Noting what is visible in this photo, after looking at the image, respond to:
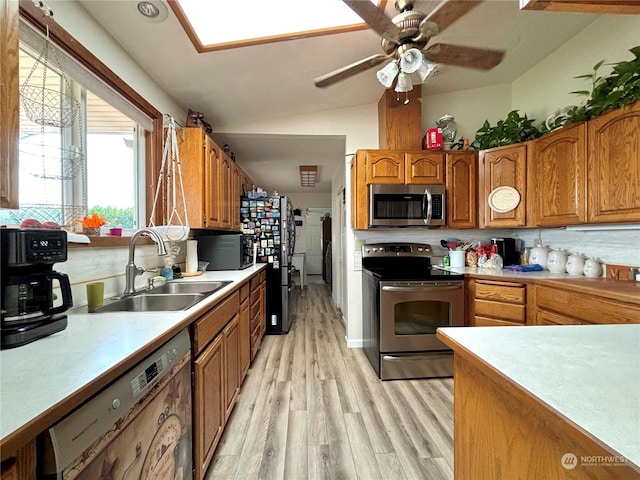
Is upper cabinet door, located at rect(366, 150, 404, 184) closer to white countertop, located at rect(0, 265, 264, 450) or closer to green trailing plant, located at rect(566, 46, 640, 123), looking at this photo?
green trailing plant, located at rect(566, 46, 640, 123)

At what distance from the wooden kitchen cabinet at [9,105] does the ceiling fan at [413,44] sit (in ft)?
3.82

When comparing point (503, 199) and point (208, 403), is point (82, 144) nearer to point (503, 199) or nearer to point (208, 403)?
point (208, 403)

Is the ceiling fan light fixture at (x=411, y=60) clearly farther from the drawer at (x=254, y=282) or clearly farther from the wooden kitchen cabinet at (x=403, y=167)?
the drawer at (x=254, y=282)

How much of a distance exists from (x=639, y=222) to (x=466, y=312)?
129cm

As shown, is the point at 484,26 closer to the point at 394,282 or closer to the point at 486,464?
the point at 394,282

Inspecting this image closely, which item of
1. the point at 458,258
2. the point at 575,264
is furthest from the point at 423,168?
the point at 575,264

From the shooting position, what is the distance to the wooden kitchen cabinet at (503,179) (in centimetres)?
246

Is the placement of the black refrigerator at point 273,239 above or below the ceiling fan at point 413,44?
below

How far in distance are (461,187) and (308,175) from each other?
3060 mm

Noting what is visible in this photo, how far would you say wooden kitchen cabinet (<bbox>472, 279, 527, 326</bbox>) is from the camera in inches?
85.7

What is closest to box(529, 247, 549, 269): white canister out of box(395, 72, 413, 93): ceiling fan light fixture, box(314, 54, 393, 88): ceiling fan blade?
box(395, 72, 413, 93): ceiling fan light fixture

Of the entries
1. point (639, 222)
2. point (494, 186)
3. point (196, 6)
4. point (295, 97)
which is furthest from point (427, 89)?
point (196, 6)

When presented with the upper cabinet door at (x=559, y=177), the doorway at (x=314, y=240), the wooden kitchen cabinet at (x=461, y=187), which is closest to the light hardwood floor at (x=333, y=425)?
the wooden kitchen cabinet at (x=461, y=187)

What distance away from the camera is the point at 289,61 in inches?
81.7
